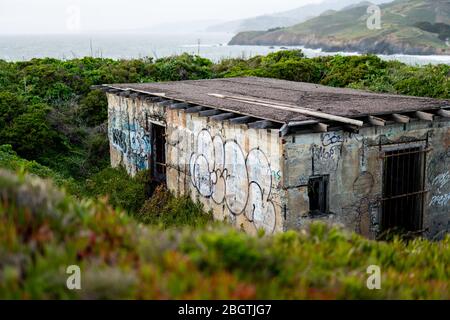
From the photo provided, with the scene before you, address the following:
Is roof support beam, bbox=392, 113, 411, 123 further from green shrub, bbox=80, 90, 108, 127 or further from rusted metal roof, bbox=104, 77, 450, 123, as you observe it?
green shrub, bbox=80, 90, 108, 127

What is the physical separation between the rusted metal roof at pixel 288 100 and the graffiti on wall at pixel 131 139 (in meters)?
1.08

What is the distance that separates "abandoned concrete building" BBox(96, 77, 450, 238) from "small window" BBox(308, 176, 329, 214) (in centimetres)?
2

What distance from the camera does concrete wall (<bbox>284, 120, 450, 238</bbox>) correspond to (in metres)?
10.1

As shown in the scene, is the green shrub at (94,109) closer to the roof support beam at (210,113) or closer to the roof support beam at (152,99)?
the roof support beam at (152,99)

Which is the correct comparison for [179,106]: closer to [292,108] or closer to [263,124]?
[292,108]

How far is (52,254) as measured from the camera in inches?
186

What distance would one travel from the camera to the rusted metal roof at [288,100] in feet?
35.1

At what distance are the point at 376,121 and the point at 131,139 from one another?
8.57 metres

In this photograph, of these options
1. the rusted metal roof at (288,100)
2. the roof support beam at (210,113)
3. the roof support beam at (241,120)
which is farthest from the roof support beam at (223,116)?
the roof support beam at (241,120)

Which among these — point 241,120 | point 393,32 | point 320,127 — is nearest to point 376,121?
point 320,127

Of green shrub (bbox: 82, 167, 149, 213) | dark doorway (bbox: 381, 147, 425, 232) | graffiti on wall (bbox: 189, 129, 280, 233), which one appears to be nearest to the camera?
graffiti on wall (bbox: 189, 129, 280, 233)

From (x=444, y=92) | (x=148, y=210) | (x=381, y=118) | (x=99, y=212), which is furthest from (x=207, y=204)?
(x=444, y=92)

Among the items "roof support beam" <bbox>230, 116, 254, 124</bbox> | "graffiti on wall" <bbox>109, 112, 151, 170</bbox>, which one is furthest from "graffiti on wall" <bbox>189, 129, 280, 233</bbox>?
"graffiti on wall" <bbox>109, 112, 151, 170</bbox>
